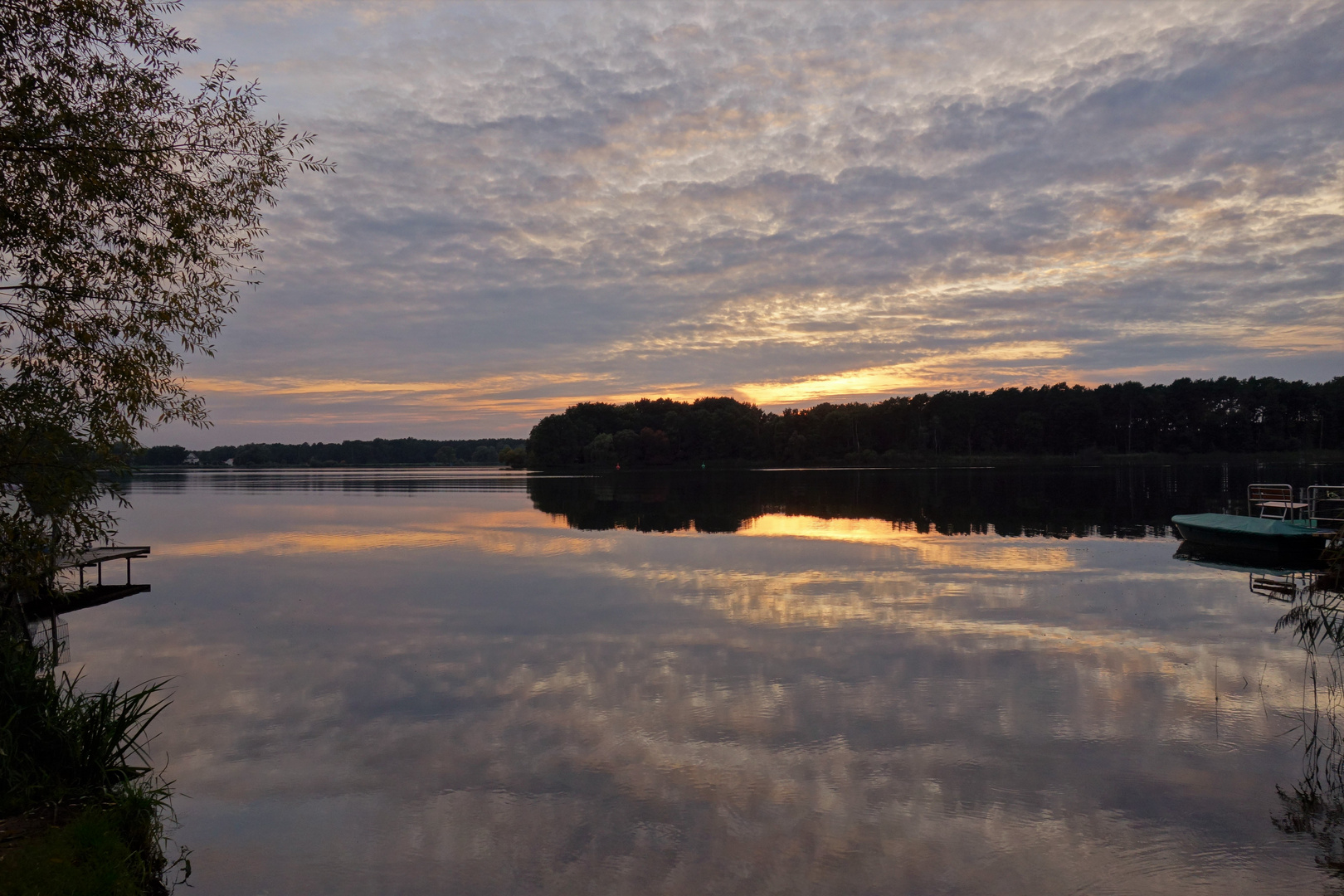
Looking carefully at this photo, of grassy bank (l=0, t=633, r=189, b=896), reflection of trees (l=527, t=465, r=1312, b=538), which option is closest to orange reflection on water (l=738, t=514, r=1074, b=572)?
reflection of trees (l=527, t=465, r=1312, b=538)

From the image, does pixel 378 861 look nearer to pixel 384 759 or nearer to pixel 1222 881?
pixel 384 759

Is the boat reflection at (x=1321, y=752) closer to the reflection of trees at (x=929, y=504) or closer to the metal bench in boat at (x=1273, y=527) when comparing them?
the metal bench in boat at (x=1273, y=527)

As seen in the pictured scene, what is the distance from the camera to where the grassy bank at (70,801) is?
252 inches

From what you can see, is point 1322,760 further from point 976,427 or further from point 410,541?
point 976,427

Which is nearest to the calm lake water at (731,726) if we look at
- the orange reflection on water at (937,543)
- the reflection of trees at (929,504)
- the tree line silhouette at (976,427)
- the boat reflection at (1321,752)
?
the boat reflection at (1321,752)

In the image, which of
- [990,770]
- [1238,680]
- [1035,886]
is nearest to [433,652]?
[990,770]

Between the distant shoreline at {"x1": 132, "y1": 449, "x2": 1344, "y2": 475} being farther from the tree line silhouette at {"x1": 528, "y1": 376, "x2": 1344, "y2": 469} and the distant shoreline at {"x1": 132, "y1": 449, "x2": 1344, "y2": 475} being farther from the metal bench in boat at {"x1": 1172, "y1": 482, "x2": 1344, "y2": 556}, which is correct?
the metal bench in boat at {"x1": 1172, "y1": 482, "x2": 1344, "y2": 556}

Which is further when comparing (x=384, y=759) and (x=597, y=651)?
(x=597, y=651)

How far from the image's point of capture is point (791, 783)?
28.2 ft

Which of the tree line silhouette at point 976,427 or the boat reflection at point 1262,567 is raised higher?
the tree line silhouette at point 976,427

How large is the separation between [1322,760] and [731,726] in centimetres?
645

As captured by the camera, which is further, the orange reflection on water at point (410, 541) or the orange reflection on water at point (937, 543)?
the orange reflection on water at point (410, 541)

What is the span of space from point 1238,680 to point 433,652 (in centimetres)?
1249

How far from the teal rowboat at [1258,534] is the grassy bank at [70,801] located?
24946 millimetres
